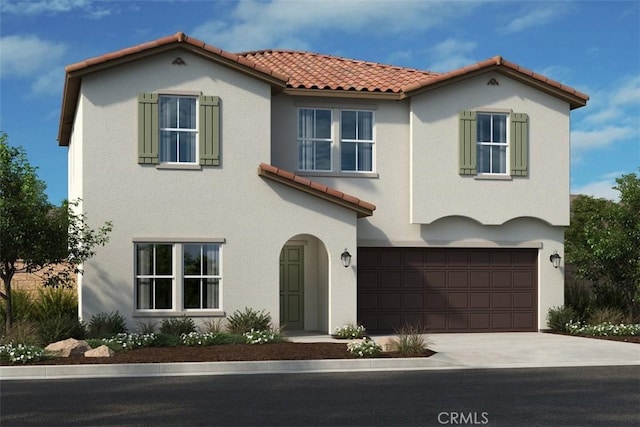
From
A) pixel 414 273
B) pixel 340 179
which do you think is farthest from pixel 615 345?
pixel 340 179

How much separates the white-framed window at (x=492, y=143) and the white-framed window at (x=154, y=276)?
8.51 meters

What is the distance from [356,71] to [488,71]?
370 cm

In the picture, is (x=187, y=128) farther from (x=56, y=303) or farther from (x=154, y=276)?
(x=56, y=303)

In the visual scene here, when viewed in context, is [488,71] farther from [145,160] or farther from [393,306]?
[145,160]

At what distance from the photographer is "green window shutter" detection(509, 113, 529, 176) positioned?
76.1 ft

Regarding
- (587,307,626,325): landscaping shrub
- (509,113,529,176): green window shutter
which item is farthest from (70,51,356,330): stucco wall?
(587,307,626,325): landscaping shrub

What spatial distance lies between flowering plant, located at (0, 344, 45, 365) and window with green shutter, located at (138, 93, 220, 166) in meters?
6.00

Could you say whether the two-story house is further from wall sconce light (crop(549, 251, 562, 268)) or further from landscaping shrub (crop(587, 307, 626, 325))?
landscaping shrub (crop(587, 307, 626, 325))

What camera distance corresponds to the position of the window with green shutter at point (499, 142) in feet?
76.1

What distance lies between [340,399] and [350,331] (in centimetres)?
828

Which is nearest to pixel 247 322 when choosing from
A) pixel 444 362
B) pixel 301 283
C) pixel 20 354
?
pixel 301 283

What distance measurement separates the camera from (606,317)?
2283cm

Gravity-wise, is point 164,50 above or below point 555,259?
above

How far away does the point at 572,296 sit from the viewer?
974 inches
